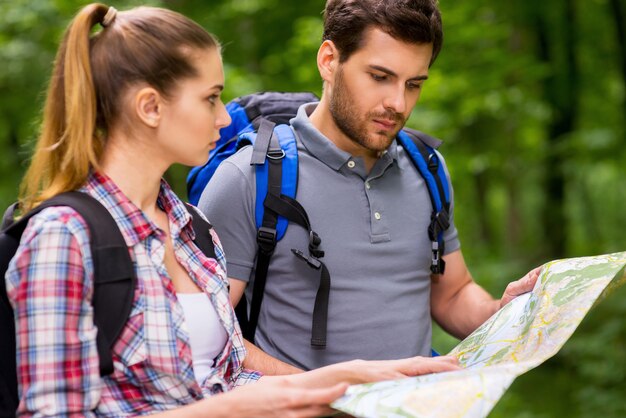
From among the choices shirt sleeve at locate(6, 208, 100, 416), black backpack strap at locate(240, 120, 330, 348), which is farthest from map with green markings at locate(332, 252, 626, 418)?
shirt sleeve at locate(6, 208, 100, 416)

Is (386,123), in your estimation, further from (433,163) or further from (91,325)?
(91,325)

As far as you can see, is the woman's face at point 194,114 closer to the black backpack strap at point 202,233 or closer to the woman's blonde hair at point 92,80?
the woman's blonde hair at point 92,80

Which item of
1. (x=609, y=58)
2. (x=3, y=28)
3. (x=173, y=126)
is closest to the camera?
(x=173, y=126)

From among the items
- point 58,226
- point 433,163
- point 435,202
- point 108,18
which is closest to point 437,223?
point 435,202

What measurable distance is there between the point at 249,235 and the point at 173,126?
0.78 m

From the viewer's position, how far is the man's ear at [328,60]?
2.92 m

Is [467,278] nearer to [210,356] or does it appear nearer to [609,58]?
[210,356]

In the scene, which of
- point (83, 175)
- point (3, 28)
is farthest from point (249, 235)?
point (3, 28)

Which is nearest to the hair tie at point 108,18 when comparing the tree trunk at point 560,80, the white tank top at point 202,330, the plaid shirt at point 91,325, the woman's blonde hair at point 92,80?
the woman's blonde hair at point 92,80

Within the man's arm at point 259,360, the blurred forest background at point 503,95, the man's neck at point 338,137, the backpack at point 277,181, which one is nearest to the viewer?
the man's arm at point 259,360

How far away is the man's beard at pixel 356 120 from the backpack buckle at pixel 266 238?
498 mm

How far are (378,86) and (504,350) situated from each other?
1.08 metres

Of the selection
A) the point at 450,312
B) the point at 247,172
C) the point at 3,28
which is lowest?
the point at 450,312

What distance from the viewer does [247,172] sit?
8.92 ft
